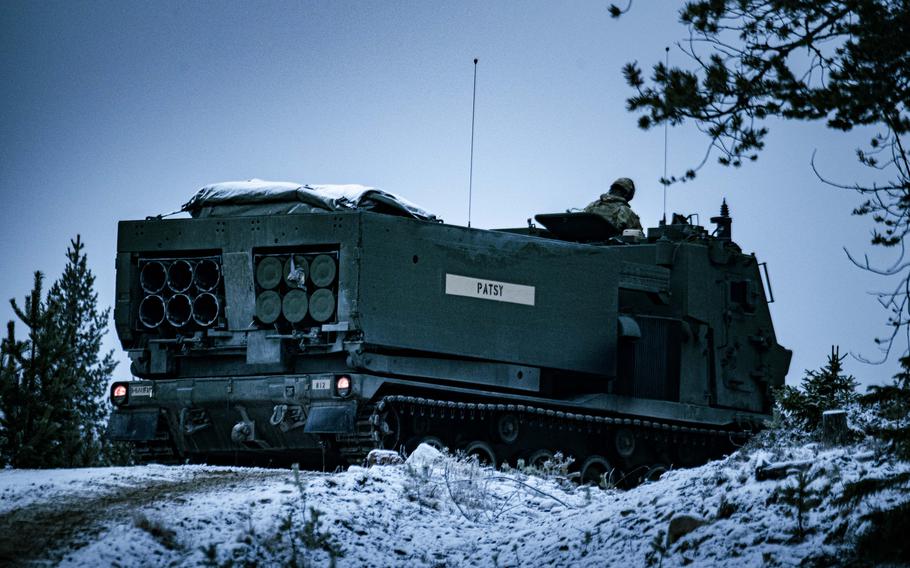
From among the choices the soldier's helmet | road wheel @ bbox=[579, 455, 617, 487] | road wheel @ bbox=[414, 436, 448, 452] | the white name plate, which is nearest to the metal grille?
road wheel @ bbox=[579, 455, 617, 487]

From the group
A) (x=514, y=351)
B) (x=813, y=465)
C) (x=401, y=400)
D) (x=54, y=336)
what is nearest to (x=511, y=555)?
(x=813, y=465)

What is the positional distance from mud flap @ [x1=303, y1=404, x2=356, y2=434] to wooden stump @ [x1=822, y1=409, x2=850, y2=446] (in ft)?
15.8

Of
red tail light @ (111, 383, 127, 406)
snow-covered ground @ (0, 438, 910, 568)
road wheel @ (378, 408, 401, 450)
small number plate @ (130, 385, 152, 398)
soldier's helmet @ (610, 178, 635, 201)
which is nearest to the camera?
snow-covered ground @ (0, 438, 910, 568)

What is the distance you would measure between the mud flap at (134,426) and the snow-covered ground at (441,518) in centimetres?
354

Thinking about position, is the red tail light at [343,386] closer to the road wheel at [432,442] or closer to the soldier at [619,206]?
the road wheel at [432,442]

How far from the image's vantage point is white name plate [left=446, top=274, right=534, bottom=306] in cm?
1535

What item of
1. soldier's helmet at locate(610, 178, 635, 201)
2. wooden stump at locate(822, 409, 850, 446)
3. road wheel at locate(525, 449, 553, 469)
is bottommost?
road wheel at locate(525, 449, 553, 469)

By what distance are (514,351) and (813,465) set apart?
621cm

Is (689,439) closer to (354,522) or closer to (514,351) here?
(514,351)

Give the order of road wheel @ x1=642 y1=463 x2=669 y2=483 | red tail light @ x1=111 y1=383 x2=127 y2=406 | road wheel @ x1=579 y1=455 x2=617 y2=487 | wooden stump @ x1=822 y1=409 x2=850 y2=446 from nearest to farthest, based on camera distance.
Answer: wooden stump @ x1=822 y1=409 x2=850 y2=446
red tail light @ x1=111 y1=383 x2=127 y2=406
road wheel @ x1=579 y1=455 x2=617 y2=487
road wheel @ x1=642 y1=463 x2=669 y2=483

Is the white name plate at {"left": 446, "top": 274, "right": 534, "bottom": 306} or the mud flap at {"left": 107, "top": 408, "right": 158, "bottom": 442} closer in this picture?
the white name plate at {"left": 446, "top": 274, "right": 534, "bottom": 306}

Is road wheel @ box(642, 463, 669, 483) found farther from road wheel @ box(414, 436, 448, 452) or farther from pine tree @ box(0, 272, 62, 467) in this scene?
pine tree @ box(0, 272, 62, 467)

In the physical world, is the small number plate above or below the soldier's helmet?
below

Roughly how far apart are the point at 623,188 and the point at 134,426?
6531 mm
